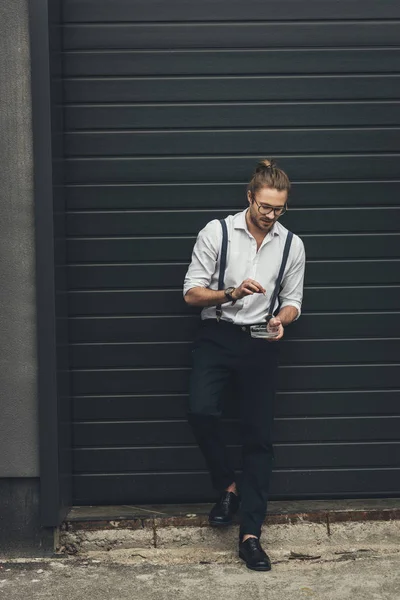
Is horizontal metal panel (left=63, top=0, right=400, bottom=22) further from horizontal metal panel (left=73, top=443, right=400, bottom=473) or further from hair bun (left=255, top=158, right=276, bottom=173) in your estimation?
horizontal metal panel (left=73, top=443, right=400, bottom=473)

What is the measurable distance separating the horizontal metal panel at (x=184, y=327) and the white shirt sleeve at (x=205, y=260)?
53cm

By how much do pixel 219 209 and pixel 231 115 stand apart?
552 mm

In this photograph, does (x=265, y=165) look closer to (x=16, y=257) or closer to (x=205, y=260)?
(x=205, y=260)

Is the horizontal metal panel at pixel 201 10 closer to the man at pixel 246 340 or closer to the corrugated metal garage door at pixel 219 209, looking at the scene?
the corrugated metal garage door at pixel 219 209

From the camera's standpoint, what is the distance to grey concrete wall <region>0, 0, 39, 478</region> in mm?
5613

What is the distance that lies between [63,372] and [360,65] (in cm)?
249

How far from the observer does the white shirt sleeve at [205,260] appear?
5594 millimetres

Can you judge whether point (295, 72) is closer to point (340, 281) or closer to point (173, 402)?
point (340, 281)

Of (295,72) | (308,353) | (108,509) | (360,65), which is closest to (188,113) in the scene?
(295,72)

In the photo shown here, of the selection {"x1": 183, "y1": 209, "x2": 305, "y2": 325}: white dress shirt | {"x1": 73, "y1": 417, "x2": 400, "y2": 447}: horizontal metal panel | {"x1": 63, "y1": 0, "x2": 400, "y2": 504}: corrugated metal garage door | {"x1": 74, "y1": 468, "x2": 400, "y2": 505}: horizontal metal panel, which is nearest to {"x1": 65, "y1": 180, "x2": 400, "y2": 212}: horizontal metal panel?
{"x1": 63, "y1": 0, "x2": 400, "y2": 504}: corrugated metal garage door

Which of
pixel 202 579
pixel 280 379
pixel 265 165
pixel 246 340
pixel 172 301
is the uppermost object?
pixel 265 165

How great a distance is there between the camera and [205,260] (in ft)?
18.4

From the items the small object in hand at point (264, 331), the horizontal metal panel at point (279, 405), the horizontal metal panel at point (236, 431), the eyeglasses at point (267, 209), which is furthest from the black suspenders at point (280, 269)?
the horizontal metal panel at point (236, 431)

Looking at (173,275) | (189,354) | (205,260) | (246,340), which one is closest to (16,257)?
(173,275)
